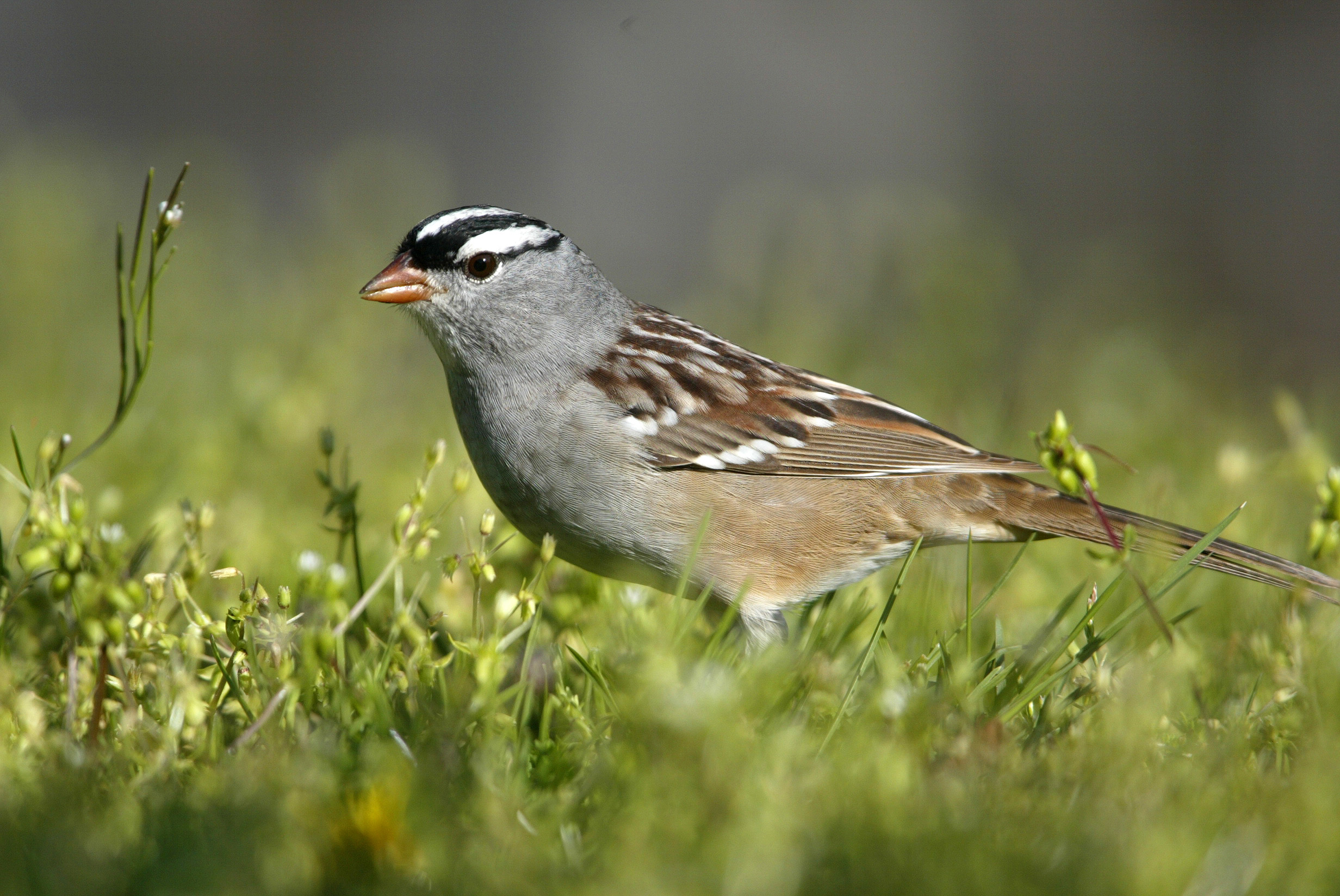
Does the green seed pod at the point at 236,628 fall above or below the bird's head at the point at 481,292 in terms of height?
below

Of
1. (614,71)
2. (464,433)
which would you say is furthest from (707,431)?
(614,71)

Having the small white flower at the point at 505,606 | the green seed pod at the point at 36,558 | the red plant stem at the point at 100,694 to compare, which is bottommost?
the red plant stem at the point at 100,694

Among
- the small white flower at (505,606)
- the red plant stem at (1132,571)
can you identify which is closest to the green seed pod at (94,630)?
the small white flower at (505,606)

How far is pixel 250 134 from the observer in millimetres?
10141

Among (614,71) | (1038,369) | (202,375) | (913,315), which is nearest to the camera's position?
(202,375)

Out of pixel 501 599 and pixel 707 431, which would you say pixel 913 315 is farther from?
pixel 501 599

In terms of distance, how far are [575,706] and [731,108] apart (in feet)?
27.4

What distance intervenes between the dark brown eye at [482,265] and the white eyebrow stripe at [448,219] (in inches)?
4.9

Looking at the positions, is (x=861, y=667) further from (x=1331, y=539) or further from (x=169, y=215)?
(x=169, y=215)

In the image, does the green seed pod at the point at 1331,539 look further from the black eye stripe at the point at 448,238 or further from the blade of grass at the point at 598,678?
the black eye stripe at the point at 448,238

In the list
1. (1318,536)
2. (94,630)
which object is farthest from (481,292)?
(1318,536)

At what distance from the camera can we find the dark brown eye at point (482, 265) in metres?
3.70

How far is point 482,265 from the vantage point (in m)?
3.72

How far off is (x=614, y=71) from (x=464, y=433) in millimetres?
7116
